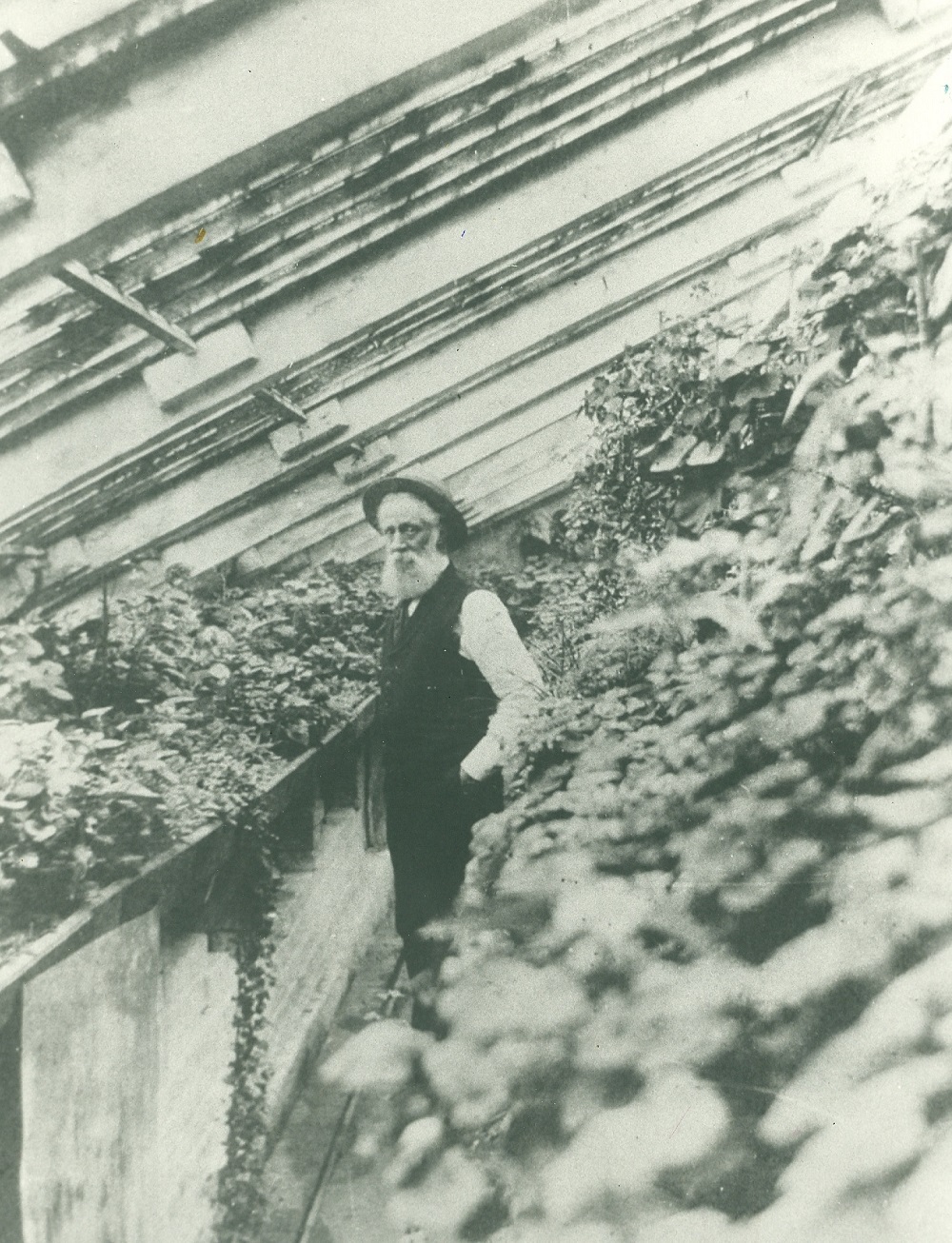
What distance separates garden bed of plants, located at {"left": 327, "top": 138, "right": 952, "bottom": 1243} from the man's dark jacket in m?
0.06

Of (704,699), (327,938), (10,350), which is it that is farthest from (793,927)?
(10,350)

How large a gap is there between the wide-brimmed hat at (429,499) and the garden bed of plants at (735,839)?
0.18 meters

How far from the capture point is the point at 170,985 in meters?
1.38

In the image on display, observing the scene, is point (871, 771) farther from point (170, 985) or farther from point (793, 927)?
point (170, 985)

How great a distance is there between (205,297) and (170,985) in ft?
3.69

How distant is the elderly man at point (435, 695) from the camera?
1.49 metres

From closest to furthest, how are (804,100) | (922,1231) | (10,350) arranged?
(922,1231) → (10,350) → (804,100)

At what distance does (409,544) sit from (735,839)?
0.77m

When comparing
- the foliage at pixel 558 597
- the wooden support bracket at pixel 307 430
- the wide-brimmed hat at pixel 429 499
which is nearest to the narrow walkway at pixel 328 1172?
the foliage at pixel 558 597

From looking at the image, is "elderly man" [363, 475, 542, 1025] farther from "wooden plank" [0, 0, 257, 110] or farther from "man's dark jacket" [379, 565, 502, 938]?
"wooden plank" [0, 0, 257, 110]

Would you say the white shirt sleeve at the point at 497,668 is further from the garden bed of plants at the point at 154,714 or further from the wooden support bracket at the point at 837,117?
the wooden support bracket at the point at 837,117

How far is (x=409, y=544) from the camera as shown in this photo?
5.16 ft

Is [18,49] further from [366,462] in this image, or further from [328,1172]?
[328,1172]

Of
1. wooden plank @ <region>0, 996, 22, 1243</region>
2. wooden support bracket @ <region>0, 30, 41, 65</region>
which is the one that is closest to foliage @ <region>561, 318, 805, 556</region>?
wooden support bracket @ <region>0, 30, 41, 65</region>
